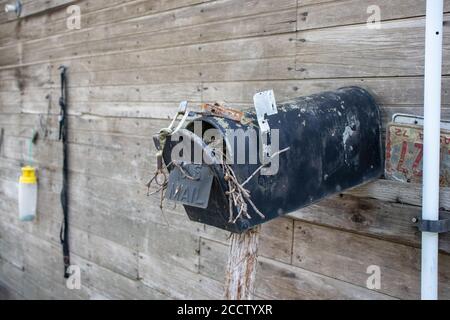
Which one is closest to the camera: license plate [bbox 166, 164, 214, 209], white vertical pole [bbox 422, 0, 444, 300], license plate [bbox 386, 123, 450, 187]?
license plate [bbox 166, 164, 214, 209]

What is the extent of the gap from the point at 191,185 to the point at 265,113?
294 mm

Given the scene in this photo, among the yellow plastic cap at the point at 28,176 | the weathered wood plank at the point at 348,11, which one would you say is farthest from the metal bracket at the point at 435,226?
the yellow plastic cap at the point at 28,176

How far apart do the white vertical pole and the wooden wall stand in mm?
117

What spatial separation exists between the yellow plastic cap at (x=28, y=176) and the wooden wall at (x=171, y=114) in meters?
0.07

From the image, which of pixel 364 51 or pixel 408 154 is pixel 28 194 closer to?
pixel 364 51

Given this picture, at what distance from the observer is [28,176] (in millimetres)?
4246

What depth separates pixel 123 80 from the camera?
3.20 metres

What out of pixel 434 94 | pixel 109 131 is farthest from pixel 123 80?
pixel 434 94

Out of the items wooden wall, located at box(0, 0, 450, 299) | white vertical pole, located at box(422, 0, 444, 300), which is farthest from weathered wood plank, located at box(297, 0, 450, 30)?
white vertical pole, located at box(422, 0, 444, 300)

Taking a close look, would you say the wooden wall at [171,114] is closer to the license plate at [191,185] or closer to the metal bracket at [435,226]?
the metal bracket at [435,226]

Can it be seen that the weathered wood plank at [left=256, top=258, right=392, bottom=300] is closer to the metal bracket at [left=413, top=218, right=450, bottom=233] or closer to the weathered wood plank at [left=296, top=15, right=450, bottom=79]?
the metal bracket at [left=413, top=218, right=450, bottom=233]

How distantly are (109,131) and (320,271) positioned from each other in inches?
70.0

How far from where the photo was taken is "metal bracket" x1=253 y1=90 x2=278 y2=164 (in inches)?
55.7

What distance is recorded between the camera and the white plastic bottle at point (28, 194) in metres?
4.25
